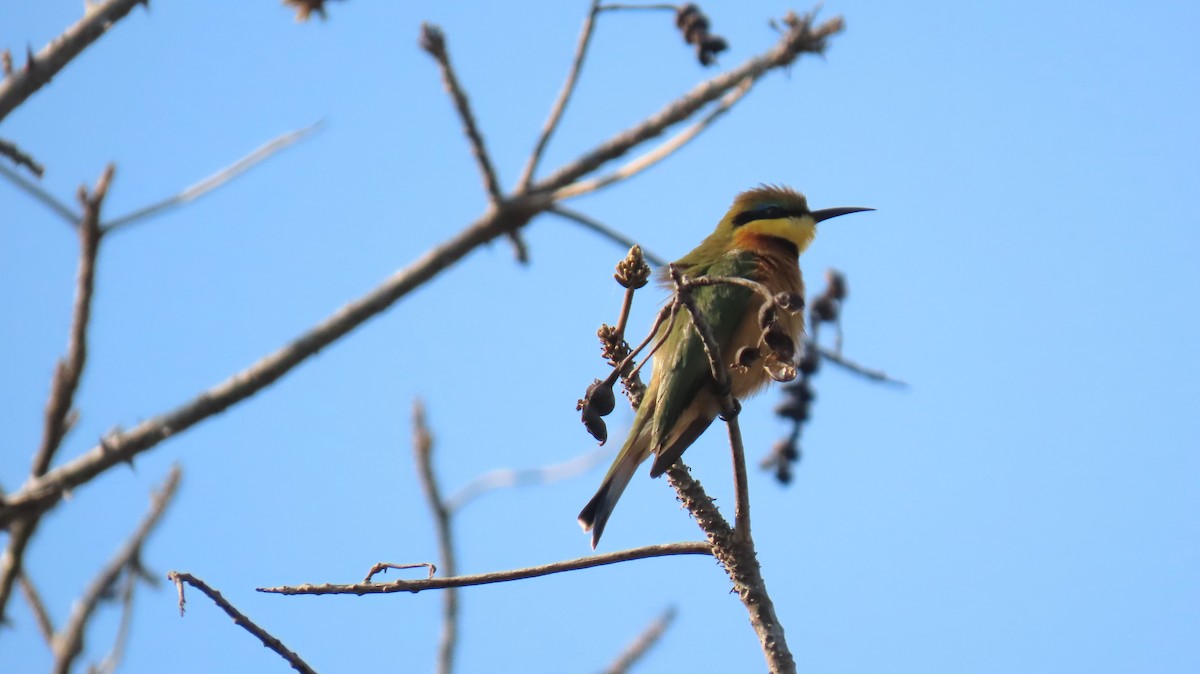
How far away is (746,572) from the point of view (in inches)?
81.6

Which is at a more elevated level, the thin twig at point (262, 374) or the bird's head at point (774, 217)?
the bird's head at point (774, 217)

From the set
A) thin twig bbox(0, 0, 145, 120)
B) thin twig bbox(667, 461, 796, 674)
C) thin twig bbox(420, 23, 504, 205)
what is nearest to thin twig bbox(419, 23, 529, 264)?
thin twig bbox(420, 23, 504, 205)

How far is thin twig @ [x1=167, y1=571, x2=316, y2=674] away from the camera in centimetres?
165

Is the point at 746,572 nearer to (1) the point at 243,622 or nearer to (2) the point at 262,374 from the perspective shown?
(1) the point at 243,622

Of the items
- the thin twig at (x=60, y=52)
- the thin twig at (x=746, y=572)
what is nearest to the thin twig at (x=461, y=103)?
the thin twig at (x=60, y=52)

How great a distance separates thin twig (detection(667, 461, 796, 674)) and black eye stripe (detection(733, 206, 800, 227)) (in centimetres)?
219

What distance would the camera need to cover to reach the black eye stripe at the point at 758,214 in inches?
176

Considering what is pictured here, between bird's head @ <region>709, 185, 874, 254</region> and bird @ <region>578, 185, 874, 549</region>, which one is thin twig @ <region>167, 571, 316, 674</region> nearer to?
bird @ <region>578, 185, 874, 549</region>

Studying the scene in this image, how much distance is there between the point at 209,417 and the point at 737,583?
1.98 meters

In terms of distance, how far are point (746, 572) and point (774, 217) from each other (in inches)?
101

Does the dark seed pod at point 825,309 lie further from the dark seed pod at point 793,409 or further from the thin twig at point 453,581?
the thin twig at point 453,581

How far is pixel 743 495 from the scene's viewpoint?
78.7 inches

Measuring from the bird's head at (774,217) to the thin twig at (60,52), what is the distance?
1.94 metres

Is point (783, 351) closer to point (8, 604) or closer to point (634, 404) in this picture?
point (634, 404)
